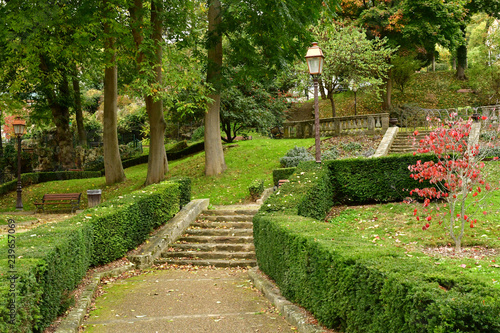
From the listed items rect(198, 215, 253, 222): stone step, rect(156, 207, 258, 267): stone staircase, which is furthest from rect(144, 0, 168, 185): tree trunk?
rect(198, 215, 253, 222): stone step

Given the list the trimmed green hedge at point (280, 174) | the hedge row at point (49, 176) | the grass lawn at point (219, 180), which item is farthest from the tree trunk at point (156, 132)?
the hedge row at point (49, 176)

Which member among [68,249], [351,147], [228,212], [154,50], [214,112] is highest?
[154,50]

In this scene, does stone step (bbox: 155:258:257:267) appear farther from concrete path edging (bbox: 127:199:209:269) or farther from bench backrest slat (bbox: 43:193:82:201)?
bench backrest slat (bbox: 43:193:82:201)

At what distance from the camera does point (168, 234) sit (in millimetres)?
11883

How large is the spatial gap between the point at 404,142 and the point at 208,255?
12.9m

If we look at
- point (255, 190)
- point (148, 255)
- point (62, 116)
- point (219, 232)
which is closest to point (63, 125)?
point (62, 116)

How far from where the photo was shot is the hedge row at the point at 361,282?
3.03 meters

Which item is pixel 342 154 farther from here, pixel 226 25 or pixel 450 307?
pixel 450 307

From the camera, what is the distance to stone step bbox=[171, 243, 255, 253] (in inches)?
450

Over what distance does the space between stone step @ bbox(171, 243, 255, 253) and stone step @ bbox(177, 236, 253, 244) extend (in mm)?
255

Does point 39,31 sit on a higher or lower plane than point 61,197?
higher

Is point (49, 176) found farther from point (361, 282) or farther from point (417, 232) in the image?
point (361, 282)

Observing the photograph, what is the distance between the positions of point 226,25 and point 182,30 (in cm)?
252

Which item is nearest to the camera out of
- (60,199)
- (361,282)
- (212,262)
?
(361,282)
